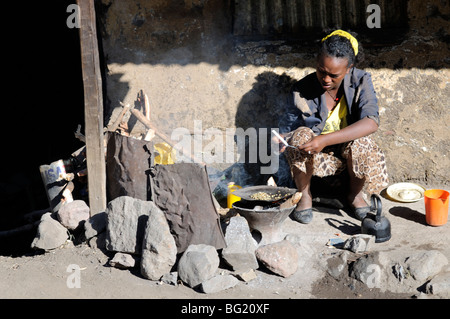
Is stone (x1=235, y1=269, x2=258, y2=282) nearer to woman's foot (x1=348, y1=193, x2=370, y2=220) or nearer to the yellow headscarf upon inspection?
woman's foot (x1=348, y1=193, x2=370, y2=220)

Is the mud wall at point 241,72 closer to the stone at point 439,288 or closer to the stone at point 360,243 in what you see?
the stone at point 360,243

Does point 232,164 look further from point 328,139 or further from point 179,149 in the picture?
point 328,139

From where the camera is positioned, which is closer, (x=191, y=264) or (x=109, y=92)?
(x=191, y=264)

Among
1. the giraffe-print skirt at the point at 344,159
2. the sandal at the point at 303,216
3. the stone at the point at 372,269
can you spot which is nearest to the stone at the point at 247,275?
the stone at the point at 372,269

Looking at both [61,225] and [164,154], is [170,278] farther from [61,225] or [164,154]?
[164,154]

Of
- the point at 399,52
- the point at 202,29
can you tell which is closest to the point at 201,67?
the point at 202,29

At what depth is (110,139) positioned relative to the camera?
169 inches

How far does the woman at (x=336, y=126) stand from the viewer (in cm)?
415

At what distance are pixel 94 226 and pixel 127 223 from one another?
404 millimetres

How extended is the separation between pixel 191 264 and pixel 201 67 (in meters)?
2.24

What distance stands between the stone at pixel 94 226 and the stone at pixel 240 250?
43.0 inches

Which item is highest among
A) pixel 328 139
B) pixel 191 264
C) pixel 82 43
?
pixel 82 43

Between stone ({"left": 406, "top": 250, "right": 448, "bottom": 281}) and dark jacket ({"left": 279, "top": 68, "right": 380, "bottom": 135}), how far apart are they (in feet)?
3.95

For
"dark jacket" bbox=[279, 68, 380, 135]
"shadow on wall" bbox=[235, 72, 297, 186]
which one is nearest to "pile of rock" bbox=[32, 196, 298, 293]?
"dark jacket" bbox=[279, 68, 380, 135]
